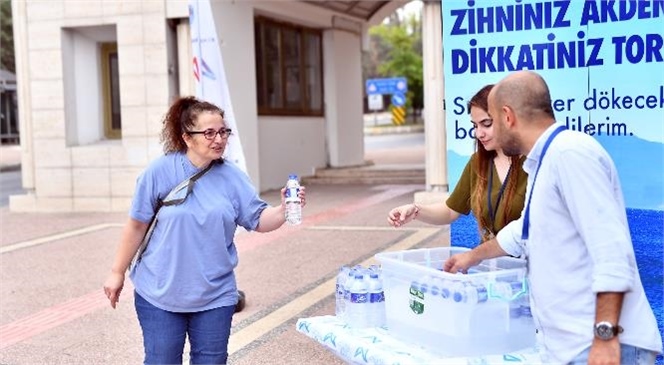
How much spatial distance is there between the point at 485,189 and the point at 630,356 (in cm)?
129

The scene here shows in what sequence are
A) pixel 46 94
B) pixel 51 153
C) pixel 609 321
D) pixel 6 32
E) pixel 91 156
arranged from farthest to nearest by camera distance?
pixel 6 32
pixel 51 153
pixel 46 94
pixel 91 156
pixel 609 321

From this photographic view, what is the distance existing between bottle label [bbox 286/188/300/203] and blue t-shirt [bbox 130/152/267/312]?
235 mm

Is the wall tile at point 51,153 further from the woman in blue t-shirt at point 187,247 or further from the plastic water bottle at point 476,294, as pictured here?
the plastic water bottle at point 476,294

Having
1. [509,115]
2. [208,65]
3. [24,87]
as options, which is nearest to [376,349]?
[509,115]

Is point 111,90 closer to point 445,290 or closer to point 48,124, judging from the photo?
point 48,124

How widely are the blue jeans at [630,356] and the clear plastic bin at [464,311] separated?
41cm

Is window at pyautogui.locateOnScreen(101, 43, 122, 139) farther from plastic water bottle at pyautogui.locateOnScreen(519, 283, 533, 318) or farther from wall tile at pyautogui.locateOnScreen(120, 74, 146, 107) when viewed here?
plastic water bottle at pyautogui.locateOnScreen(519, 283, 533, 318)

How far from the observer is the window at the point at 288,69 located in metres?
15.7

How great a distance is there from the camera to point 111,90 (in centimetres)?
1468

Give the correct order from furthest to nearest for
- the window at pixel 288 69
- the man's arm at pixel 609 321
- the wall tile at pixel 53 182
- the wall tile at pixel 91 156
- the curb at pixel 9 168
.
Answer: the curb at pixel 9 168 < the window at pixel 288 69 < the wall tile at pixel 53 182 < the wall tile at pixel 91 156 < the man's arm at pixel 609 321

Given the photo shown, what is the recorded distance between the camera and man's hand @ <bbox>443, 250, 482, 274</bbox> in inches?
124

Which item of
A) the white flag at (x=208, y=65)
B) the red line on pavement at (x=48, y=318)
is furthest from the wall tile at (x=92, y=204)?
the white flag at (x=208, y=65)

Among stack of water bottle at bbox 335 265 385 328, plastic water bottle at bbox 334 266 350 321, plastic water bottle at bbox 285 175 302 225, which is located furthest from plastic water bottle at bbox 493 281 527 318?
→ plastic water bottle at bbox 285 175 302 225

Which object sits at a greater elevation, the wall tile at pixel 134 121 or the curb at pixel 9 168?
the wall tile at pixel 134 121
